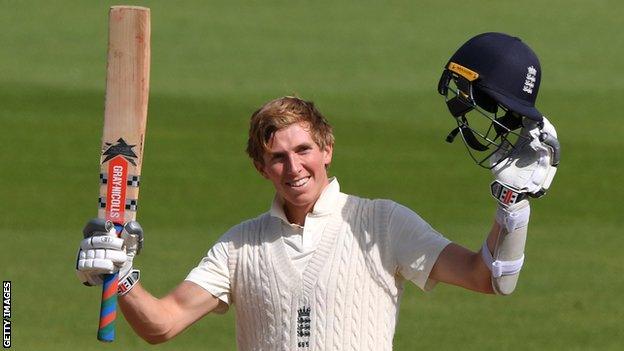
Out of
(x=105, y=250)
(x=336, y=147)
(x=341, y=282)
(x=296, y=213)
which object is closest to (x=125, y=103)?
(x=105, y=250)

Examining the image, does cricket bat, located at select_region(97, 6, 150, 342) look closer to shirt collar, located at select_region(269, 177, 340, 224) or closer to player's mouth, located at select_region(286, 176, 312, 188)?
shirt collar, located at select_region(269, 177, 340, 224)

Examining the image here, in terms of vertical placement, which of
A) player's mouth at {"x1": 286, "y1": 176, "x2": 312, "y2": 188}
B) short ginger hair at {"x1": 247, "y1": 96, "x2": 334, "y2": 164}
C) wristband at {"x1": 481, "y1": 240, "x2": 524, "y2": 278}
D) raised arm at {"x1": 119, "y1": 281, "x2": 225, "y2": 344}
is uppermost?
short ginger hair at {"x1": 247, "y1": 96, "x2": 334, "y2": 164}

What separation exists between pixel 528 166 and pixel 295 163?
79 cm

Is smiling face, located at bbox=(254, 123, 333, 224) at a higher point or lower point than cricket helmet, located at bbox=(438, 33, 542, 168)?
lower

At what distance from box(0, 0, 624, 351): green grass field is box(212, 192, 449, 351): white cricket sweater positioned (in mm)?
3406

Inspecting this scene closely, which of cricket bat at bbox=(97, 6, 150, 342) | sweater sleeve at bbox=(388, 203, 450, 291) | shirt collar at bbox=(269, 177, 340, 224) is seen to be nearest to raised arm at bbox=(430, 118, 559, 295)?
sweater sleeve at bbox=(388, 203, 450, 291)

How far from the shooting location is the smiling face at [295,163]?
4.90 m

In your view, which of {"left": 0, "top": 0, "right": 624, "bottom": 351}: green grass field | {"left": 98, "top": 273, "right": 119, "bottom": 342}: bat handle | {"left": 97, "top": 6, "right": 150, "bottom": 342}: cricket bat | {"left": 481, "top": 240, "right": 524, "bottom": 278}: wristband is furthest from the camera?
{"left": 0, "top": 0, "right": 624, "bottom": 351}: green grass field

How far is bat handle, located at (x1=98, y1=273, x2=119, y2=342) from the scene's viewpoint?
496 cm

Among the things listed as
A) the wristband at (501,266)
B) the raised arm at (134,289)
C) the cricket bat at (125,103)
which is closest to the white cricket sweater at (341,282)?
the raised arm at (134,289)

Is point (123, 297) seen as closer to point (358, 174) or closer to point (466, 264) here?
point (466, 264)

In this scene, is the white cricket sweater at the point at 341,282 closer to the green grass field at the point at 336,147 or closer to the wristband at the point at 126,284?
the wristband at the point at 126,284

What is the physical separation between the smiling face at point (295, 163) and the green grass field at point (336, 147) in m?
3.50

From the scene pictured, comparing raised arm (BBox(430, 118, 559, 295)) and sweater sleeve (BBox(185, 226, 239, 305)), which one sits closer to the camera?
raised arm (BBox(430, 118, 559, 295))
